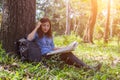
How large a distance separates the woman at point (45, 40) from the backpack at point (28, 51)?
172 millimetres

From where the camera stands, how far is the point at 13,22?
22.3 feet

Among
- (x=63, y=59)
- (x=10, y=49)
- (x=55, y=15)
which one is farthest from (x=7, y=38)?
(x=55, y=15)

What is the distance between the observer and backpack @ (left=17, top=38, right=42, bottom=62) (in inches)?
256

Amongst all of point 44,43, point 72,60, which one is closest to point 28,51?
point 44,43

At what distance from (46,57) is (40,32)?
61cm

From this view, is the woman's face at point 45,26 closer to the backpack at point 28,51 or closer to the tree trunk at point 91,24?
the backpack at point 28,51

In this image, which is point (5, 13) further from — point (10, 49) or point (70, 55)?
point (70, 55)

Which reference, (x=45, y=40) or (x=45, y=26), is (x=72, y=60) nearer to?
(x=45, y=40)

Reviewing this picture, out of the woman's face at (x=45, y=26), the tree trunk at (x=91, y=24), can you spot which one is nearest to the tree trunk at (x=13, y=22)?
the woman's face at (x=45, y=26)

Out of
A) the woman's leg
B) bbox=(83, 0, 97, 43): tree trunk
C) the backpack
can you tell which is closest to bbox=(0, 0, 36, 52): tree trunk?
the backpack

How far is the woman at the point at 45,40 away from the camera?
674 centimetres

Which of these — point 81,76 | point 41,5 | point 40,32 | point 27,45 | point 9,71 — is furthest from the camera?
point 41,5

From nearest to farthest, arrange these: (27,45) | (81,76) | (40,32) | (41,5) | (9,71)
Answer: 1. (9,71)
2. (81,76)
3. (27,45)
4. (40,32)
5. (41,5)

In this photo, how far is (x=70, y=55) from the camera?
22.2ft
